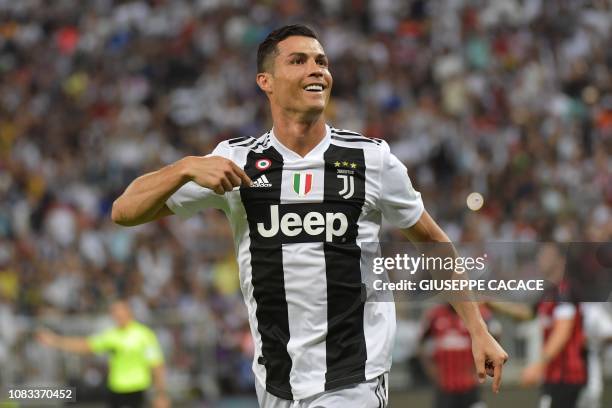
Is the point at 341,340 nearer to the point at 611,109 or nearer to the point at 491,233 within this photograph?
the point at 491,233

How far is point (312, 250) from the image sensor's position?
16.2 feet

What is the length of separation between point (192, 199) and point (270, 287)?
1.60ft

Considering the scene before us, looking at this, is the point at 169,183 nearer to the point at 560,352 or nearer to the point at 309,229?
the point at 309,229

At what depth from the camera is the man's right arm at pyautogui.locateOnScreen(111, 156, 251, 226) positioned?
14.8 feet

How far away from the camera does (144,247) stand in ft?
56.0

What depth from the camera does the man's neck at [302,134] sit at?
5113 millimetres

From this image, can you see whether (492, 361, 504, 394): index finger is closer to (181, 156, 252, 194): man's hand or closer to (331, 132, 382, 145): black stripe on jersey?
(331, 132, 382, 145): black stripe on jersey

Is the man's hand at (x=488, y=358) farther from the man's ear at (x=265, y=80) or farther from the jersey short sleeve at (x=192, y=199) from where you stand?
the man's ear at (x=265, y=80)

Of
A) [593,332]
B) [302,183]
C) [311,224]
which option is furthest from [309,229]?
[593,332]

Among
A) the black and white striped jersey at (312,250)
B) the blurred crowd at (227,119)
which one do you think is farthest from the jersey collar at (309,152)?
the blurred crowd at (227,119)

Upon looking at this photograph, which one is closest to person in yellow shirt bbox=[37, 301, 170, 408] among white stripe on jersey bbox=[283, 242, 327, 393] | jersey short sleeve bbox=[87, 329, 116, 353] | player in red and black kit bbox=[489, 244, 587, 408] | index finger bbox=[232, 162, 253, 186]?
jersey short sleeve bbox=[87, 329, 116, 353]

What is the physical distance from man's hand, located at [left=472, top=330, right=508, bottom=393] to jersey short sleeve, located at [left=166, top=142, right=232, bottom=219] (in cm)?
120

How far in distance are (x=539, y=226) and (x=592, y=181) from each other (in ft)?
4.37

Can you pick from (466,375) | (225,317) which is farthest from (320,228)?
(225,317)
